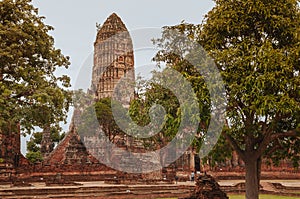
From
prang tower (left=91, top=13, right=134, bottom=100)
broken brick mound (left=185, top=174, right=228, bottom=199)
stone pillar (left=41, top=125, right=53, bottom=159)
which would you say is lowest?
broken brick mound (left=185, top=174, right=228, bottom=199)

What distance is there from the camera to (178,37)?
37.0ft

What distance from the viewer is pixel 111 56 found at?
51.4 metres

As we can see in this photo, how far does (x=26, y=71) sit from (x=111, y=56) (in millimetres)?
39692

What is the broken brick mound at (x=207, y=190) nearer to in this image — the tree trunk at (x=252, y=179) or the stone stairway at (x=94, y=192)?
the tree trunk at (x=252, y=179)

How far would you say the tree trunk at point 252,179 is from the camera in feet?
36.1

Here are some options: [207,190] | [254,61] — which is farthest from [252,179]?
[254,61]

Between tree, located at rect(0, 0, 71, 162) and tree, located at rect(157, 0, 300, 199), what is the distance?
4188 millimetres

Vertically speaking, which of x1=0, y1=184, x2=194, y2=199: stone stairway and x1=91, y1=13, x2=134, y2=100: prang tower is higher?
x1=91, y1=13, x2=134, y2=100: prang tower

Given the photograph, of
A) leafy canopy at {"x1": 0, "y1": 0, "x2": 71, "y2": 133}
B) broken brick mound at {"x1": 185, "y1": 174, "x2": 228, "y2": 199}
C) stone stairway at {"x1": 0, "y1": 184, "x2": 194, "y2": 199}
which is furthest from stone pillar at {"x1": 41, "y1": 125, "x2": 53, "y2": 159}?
broken brick mound at {"x1": 185, "y1": 174, "x2": 228, "y2": 199}

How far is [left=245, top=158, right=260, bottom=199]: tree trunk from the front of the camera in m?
11.0

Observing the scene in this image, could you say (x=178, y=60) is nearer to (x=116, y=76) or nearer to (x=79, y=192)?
(x=79, y=192)

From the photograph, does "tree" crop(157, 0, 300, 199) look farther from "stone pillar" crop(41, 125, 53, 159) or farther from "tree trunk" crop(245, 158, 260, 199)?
"stone pillar" crop(41, 125, 53, 159)

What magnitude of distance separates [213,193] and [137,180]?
13.7m

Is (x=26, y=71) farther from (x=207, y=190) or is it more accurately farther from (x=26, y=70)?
(x=207, y=190)
